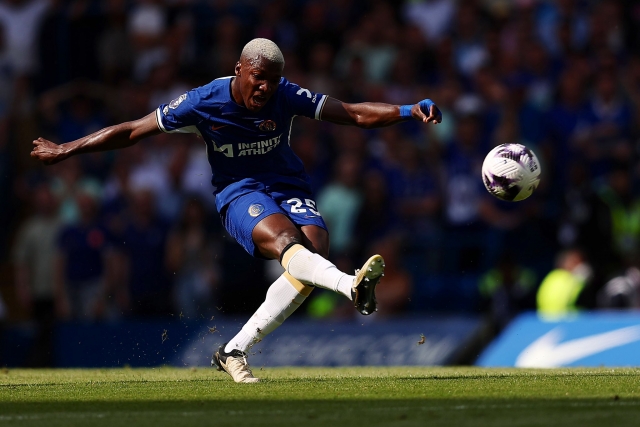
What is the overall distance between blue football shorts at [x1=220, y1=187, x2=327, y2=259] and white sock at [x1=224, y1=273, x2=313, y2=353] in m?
0.35

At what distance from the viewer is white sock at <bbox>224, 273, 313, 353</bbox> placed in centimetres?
924

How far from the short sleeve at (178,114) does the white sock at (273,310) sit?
A: 149cm

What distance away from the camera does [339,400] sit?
7.54 metres

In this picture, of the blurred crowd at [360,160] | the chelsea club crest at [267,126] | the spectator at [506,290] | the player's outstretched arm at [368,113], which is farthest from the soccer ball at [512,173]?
the spectator at [506,290]

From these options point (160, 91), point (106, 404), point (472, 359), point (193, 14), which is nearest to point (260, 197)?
point (106, 404)

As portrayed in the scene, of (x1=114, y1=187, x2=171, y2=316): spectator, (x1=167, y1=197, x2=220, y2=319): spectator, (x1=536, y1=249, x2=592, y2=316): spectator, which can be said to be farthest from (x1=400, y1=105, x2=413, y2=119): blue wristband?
(x1=114, y1=187, x2=171, y2=316): spectator

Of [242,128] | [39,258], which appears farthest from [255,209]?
[39,258]

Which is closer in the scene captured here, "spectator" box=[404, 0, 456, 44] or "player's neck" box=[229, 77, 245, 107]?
"player's neck" box=[229, 77, 245, 107]

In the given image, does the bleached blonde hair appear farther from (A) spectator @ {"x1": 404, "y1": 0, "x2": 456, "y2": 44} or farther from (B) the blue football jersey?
(A) spectator @ {"x1": 404, "y1": 0, "x2": 456, "y2": 44}

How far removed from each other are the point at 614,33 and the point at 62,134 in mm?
8638

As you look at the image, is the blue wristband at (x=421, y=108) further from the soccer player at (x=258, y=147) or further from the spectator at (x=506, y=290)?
the spectator at (x=506, y=290)

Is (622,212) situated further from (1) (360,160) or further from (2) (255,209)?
(2) (255,209)

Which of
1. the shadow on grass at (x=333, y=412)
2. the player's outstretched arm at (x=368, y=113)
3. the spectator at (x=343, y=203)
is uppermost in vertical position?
the player's outstretched arm at (x=368, y=113)

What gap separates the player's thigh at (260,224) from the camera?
9047 mm
